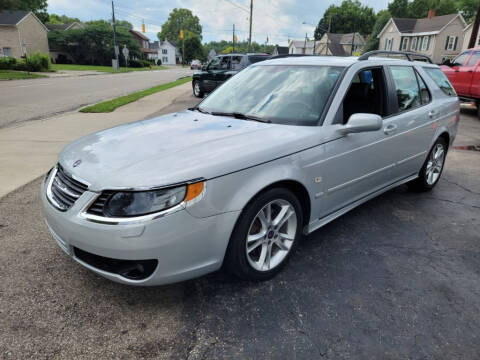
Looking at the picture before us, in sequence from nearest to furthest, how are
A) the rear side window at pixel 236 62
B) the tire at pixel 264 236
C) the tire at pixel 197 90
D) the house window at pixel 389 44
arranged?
the tire at pixel 264 236, the rear side window at pixel 236 62, the tire at pixel 197 90, the house window at pixel 389 44

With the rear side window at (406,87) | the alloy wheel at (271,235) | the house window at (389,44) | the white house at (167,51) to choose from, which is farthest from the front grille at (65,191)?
the white house at (167,51)

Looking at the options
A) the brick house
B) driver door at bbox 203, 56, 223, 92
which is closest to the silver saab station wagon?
driver door at bbox 203, 56, 223, 92

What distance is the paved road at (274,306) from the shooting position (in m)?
2.16

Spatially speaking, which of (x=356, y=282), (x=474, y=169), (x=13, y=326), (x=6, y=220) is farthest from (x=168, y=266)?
(x=474, y=169)

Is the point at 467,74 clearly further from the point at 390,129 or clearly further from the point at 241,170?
the point at 241,170

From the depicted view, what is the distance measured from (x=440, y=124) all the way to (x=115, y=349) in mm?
4323

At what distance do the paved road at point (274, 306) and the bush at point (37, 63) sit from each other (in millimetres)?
35105

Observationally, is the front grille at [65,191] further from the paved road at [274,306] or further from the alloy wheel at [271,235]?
the alloy wheel at [271,235]

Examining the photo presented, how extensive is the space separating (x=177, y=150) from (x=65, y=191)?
79cm

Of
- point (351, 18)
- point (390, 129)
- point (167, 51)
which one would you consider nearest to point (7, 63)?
point (390, 129)

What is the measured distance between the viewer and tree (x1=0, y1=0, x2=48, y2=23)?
28.1 meters

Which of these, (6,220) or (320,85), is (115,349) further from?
(320,85)

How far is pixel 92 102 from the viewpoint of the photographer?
13.8 meters

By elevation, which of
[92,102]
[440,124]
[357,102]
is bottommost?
[92,102]
